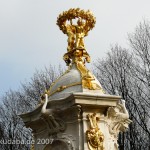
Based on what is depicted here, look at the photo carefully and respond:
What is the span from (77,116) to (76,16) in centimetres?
289

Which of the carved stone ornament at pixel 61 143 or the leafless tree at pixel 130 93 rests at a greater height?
the leafless tree at pixel 130 93

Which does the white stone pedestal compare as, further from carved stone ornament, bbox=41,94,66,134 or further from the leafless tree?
the leafless tree

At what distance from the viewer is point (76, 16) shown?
9.13 metres

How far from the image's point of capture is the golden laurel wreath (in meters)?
9.16

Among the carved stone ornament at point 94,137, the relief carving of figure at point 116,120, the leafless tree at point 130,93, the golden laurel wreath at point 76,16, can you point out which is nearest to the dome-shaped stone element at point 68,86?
the relief carving of figure at point 116,120

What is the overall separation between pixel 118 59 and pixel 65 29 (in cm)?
1127

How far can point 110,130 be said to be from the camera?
7.91 metres

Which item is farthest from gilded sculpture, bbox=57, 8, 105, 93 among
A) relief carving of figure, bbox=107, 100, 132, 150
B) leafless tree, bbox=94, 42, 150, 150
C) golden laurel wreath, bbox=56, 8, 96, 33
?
leafless tree, bbox=94, 42, 150, 150

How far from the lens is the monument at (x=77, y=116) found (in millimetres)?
7316

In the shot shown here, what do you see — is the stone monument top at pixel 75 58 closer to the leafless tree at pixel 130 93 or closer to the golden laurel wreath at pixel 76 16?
the golden laurel wreath at pixel 76 16

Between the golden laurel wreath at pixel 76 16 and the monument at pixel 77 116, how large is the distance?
1.26 meters

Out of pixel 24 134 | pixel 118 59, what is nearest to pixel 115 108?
pixel 118 59

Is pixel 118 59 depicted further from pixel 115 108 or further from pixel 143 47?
pixel 115 108

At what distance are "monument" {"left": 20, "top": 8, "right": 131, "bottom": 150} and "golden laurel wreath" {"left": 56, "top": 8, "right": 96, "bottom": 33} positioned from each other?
126 centimetres
